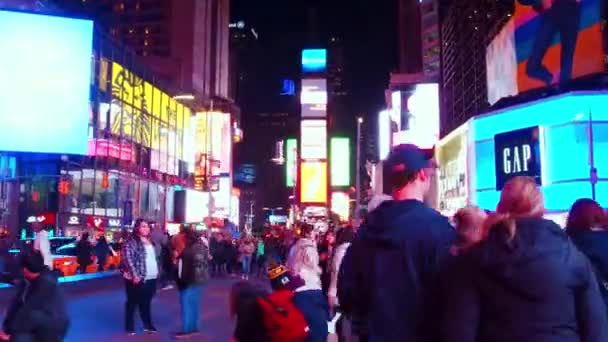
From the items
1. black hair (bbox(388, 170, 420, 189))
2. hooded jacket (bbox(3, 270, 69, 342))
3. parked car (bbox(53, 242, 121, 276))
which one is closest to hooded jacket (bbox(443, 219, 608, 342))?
black hair (bbox(388, 170, 420, 189))

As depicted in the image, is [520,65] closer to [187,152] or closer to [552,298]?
[552,298]

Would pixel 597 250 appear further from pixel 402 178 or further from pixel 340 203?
pixel 340 203

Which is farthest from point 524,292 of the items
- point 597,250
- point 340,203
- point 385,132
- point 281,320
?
point 340,203

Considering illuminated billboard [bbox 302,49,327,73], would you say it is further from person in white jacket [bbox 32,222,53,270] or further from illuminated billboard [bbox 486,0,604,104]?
person in white jacket [bbox 32,222,53,270]

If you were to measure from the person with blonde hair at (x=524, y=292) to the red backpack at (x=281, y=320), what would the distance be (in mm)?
1387

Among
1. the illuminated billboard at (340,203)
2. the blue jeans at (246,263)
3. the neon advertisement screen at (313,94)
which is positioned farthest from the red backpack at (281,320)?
the neon advertisement screen at (313,94)

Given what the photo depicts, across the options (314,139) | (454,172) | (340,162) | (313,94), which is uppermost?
(313,94)

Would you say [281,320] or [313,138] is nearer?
[281,320]

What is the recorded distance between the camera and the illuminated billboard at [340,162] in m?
105

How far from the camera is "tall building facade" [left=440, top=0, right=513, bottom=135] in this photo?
29781 mm

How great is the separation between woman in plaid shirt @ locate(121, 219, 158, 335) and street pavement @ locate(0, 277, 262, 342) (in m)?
0.31

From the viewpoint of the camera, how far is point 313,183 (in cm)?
10012

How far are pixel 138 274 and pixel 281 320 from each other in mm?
9113

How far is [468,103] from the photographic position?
3456 cm
